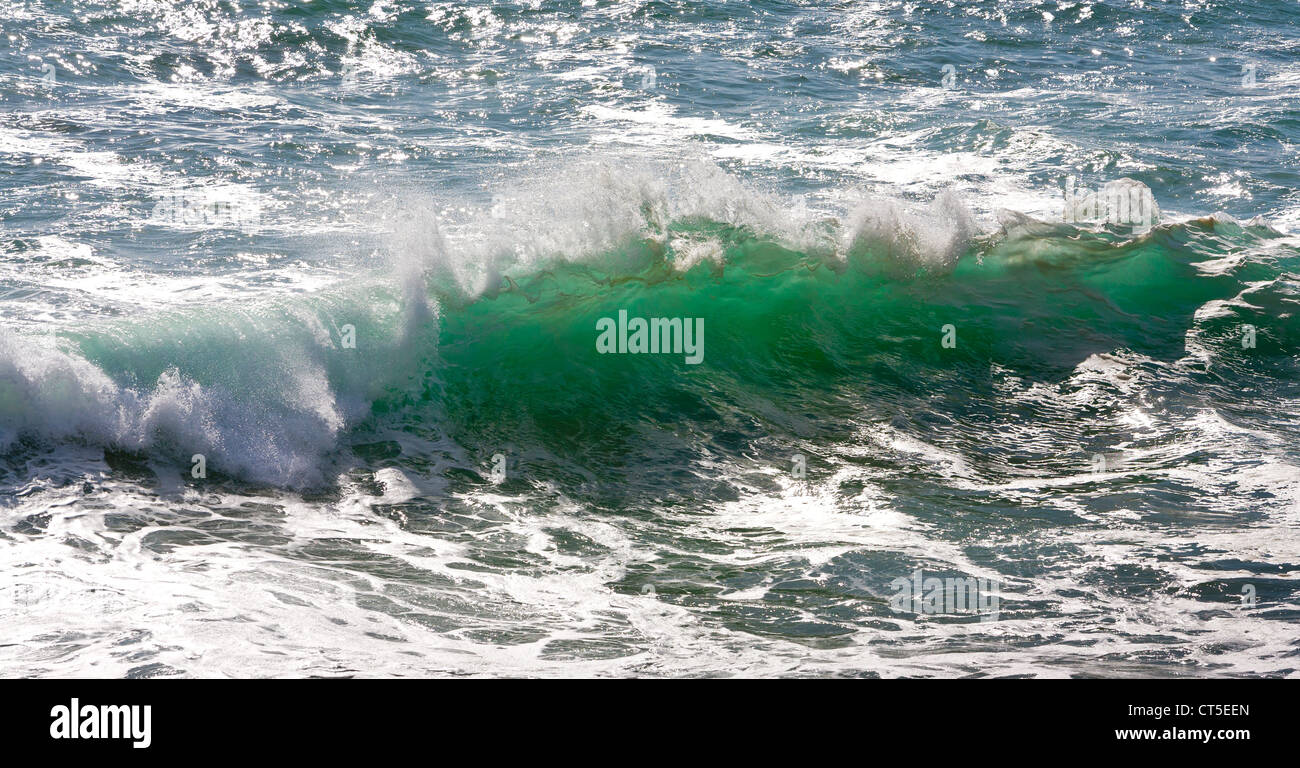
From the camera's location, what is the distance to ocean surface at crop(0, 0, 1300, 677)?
5945 mm

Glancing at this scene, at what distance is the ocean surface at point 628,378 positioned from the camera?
5945 mm

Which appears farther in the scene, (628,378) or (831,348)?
(831,348)

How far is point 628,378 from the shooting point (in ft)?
31.9

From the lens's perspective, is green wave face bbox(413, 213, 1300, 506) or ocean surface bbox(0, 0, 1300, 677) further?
green wave face bbox(413, 213, 1300, 506)

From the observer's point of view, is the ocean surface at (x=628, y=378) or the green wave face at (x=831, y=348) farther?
the green wave face at (x=831, y=348)

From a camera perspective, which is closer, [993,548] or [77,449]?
[993,548]

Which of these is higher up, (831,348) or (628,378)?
(831,348)

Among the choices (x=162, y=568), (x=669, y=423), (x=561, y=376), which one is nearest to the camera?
(x=162, y=568)

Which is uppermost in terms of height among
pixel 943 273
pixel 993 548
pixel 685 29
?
pixel 685 29

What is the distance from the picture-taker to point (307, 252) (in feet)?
36.6

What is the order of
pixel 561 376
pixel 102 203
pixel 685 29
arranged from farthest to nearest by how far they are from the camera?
pixel 685 29 < pixel 102 203 < pixel 561 376

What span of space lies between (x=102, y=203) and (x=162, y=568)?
7317 mm
